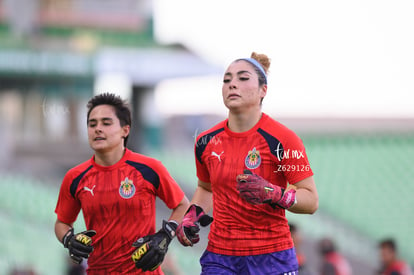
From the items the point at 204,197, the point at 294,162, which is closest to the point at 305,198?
the point at 294,162

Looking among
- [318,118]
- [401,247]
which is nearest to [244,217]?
Answer: [401,247]

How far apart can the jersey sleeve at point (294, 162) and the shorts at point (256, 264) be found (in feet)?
1.78

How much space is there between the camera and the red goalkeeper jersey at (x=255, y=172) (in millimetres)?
4375

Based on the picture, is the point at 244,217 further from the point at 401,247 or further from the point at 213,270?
the point at 401,247

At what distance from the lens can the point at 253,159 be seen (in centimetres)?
445

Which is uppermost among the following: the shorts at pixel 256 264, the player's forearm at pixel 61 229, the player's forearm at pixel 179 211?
the player's forearm at pixel 179 211

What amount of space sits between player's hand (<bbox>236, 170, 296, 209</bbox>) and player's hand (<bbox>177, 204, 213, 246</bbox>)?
0.63 m

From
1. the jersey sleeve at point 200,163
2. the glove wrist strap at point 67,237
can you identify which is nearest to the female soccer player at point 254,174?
the jersey sleeve at point 200,163

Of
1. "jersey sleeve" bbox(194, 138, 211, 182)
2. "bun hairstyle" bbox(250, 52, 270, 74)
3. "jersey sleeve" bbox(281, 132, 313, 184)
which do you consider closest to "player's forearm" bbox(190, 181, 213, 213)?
"jersey sleeve" bbox(194, 138, 211, 182)

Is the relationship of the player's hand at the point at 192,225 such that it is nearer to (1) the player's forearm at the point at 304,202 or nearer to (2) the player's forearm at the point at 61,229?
(1) the player's forearm at the point at 304,202

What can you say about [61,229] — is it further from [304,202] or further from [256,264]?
[304,202]

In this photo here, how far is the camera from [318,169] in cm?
2159

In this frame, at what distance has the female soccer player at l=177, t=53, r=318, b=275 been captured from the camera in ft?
14.3

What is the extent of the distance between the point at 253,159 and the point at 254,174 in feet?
0.96
